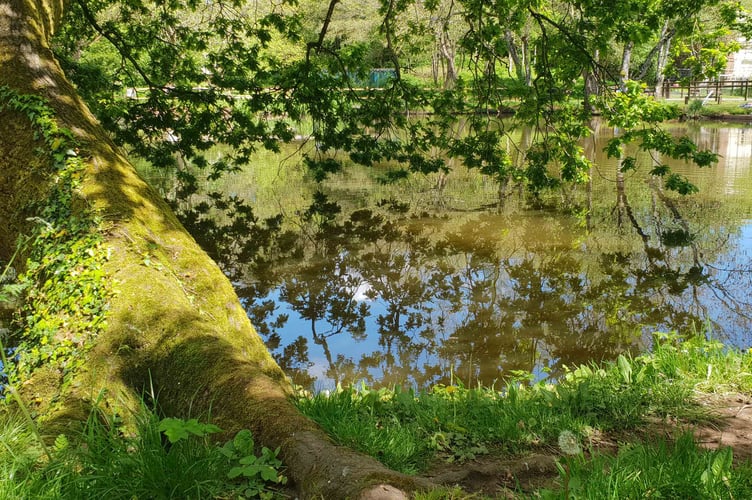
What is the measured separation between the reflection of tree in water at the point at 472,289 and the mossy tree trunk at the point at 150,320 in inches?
108

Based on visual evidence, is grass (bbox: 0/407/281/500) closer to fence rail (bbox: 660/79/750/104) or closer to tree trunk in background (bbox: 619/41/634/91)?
tree trunk in background (bbox: 619/41/634/91)

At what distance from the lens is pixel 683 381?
4203 millimetres

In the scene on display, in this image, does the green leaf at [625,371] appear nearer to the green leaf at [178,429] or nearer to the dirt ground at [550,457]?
the dirt ground at [550,457]

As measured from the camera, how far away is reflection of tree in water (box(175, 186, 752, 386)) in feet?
22.0

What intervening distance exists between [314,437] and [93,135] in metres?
3.04

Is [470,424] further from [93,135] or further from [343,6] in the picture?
[343,6]

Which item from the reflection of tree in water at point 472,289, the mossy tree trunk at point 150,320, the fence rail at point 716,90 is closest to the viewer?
the mossy tree trunk at point 150,320

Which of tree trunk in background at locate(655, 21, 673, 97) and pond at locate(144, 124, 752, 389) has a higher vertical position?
tree trunk in background at locate(655, 21, 673, 97)

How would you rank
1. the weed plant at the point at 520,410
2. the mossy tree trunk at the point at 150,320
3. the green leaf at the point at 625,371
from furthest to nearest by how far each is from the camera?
the green leaf at the point at 625,371 → the weed plant at the point at 520,410 → the mossy tree trunk at the point at 150,320

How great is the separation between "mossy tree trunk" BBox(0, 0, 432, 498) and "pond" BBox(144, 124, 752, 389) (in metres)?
2.55

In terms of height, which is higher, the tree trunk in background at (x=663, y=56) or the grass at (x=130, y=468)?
the tree trunk in background at (x=663, y=56)

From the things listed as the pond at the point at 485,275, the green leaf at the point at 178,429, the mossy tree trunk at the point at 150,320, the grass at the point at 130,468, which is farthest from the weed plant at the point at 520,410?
the pond at the point at 485,275

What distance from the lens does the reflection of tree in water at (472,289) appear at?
6707mm

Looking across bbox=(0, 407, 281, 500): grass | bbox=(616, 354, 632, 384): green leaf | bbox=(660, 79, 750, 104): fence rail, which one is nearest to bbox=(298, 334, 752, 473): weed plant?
bbox=(616, 354, 632, 384): green leaf
